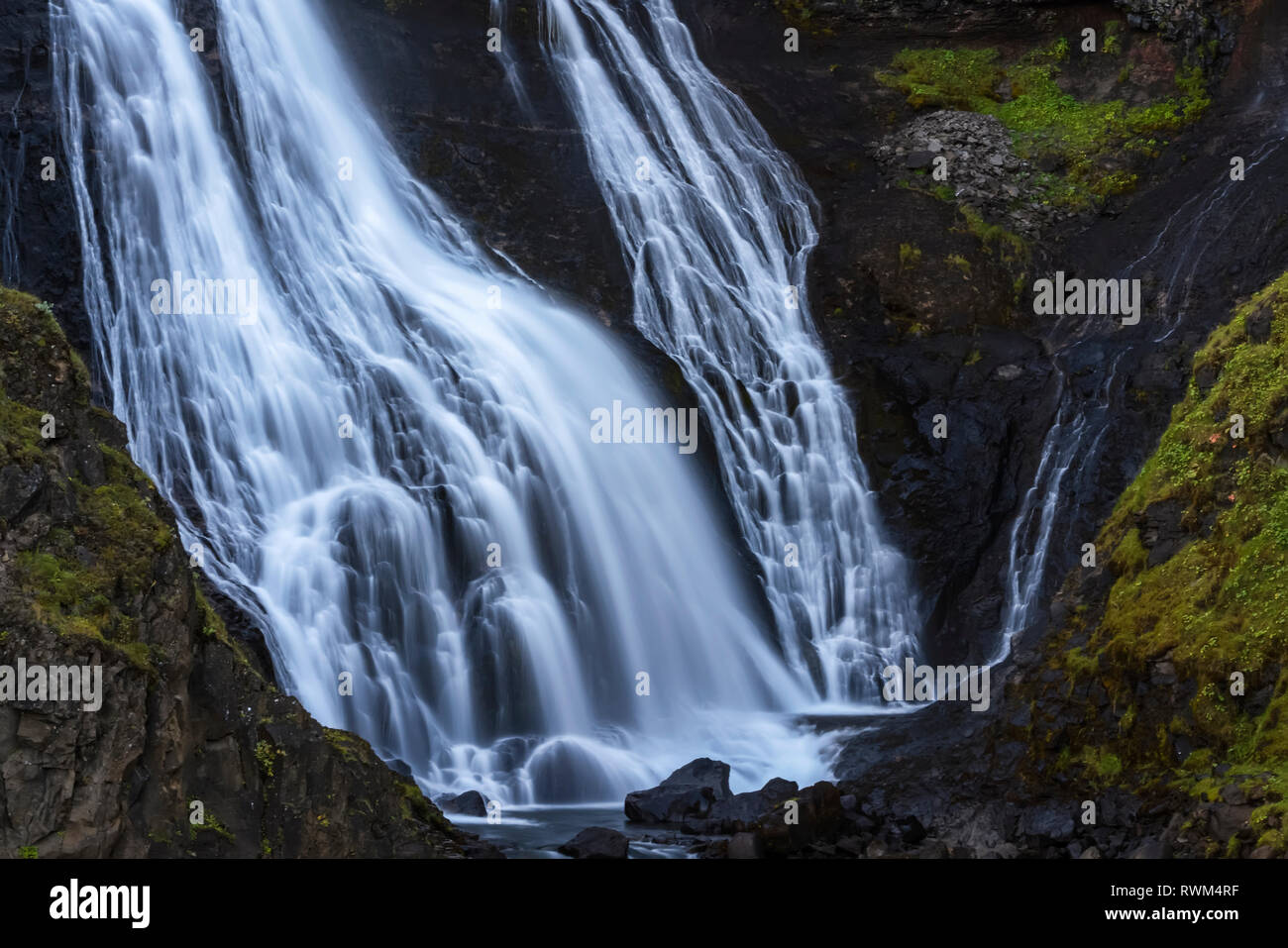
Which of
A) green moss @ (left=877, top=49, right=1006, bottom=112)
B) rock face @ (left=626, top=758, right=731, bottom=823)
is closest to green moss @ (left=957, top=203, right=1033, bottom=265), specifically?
green moss @ (left=877, top=49, right=1006, bottom=112)

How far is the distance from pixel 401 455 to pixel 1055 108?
15443 mm

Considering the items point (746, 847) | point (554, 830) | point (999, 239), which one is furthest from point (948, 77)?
point (746, 847)

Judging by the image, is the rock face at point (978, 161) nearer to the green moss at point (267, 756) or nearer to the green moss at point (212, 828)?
the green moss at point (267, 756)

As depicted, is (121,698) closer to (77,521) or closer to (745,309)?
(77,521)

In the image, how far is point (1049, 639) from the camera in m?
14.4

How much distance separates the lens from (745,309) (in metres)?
22.0

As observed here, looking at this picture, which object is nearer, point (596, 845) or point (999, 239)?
point (596, 845)

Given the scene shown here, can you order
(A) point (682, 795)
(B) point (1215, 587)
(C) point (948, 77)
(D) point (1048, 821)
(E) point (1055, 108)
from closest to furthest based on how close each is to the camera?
(D) point (1048, 821) → (B) point (1215, 587) → (A) point (682, 795) → (E) point (1055, 108) → (C) point (948, 77)

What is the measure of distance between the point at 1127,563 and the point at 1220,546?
1207mm

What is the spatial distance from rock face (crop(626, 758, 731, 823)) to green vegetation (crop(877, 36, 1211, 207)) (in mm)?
14264

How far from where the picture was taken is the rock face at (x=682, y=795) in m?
13.4

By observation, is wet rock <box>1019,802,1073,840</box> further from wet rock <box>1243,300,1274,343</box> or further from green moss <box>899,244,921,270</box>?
green moss <box>899,244,921,270</box>
